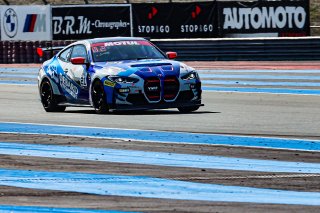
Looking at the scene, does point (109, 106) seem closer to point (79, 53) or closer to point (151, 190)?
point (79, 53)

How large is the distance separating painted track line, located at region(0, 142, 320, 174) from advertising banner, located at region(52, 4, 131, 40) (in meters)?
24.3

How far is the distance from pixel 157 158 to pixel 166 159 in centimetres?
14

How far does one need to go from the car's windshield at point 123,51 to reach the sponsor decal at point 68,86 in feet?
2.45

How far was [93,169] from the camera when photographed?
31.8 ft

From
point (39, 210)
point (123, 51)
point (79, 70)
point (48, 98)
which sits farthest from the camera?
point (48, 98)

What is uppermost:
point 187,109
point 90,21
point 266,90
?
point 90,21

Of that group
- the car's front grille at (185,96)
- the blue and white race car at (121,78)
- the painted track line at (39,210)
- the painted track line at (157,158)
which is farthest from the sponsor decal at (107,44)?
the painted track line at (39,210)

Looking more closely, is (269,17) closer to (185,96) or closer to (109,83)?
(185,96)

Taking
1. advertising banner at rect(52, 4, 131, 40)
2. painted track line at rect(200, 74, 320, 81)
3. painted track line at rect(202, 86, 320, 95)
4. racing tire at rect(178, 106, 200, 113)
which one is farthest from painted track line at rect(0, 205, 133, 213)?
advertising banner at rect(52, 4, 131, 40)

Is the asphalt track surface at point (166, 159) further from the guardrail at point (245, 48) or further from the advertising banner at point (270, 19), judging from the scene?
the advertising banner at point (270, 19)

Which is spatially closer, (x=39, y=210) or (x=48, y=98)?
(x=39, y=210)

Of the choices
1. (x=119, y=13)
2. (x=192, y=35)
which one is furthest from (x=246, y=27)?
(x=119, y=13)

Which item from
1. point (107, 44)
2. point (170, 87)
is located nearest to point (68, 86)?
point (107, 44)

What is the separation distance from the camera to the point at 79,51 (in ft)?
58.3
